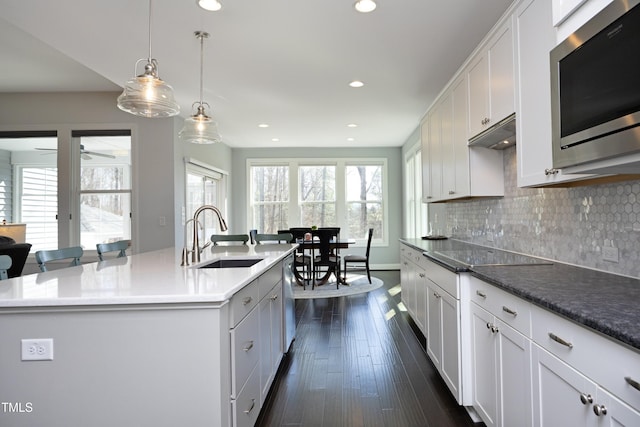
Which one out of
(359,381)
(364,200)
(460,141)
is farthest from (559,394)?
(364,200)

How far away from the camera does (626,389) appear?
0.91m

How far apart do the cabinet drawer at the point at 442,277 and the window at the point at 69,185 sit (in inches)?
167

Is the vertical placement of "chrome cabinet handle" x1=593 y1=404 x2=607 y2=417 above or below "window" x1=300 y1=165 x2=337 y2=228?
below

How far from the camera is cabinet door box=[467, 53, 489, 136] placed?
2.44 metres

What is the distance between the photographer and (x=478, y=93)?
257 centimetres

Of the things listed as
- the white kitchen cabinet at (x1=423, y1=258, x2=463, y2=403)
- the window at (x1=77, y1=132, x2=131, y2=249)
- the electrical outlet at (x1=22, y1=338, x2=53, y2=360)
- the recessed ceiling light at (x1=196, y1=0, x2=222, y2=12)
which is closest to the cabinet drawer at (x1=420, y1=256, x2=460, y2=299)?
the white kitchen cabinet at (x1=423, y1=258, x2=463, y2=403)

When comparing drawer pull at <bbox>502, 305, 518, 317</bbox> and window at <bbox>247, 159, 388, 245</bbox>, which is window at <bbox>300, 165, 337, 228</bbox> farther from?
drawer pull at <bbox>502, 305, 518, 317</bbox>

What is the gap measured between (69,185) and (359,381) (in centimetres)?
481

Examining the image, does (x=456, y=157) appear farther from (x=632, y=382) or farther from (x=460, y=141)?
(x=632, y=382)

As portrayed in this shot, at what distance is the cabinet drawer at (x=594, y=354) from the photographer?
0.90 m

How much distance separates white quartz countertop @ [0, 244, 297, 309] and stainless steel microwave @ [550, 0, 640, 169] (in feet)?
4.80

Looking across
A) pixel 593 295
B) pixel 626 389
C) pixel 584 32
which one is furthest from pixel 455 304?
pixel 584 32

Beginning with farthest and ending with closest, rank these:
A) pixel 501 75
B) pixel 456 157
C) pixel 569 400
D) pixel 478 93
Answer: pixel 456 157 < pixel 478 93 < pixel 501 75 < pixel 569 400

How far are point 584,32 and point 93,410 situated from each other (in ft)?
7.56
